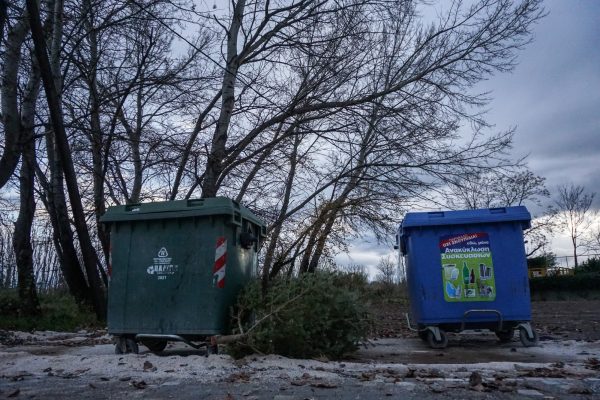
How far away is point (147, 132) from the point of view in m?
13.6

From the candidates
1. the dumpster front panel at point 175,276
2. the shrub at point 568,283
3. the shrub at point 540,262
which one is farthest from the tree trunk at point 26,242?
the shrub at point 540,262

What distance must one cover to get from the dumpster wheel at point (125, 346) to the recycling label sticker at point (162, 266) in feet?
2.68

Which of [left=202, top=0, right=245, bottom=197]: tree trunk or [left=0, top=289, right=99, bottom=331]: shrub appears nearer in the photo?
[left=0, top=289, right=99, bottom=331]: shrub

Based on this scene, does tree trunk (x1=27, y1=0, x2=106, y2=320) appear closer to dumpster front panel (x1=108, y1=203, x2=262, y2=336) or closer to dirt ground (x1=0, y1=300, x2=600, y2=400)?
dumpster front panel (x1=108, y1=203, x2=262, y2=336)

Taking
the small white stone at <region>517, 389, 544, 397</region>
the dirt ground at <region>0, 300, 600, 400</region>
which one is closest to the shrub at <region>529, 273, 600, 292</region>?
the dirt ground at <region>0, 300, 600, 400</region>

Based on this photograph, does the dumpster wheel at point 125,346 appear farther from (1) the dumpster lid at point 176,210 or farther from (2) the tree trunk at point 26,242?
(2) the tree trunk at point 26,242

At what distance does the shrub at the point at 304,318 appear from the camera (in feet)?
20.3

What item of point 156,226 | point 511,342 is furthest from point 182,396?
point 511,342

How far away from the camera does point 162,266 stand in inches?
265

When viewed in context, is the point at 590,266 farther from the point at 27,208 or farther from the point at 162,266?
the point at 162,266

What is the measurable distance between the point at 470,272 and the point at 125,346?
14.3 feet

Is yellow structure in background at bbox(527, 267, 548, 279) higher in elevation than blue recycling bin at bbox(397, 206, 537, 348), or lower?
higher

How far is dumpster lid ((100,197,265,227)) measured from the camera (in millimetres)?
6625

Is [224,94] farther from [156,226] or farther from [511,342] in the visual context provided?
[511,342]
